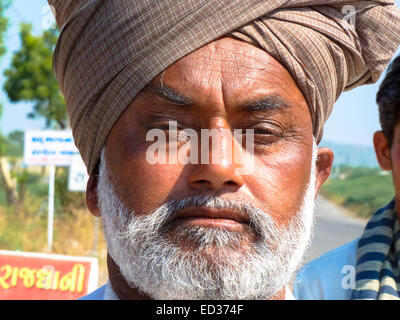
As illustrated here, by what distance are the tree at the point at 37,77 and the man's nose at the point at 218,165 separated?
609 inches

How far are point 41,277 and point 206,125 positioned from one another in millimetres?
3803

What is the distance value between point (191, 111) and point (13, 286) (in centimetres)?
393

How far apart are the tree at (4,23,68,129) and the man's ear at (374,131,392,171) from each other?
1471 centimetres

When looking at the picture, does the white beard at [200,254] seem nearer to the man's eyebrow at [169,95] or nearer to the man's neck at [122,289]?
the man's neck at [122,289]

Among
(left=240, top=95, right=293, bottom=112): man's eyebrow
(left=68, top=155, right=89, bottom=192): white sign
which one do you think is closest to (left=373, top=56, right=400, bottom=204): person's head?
(left=240, top=95, right=293, bottom=112): man's eyebrow

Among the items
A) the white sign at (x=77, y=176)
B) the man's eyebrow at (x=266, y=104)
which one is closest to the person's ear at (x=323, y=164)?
the man's eyebrow at (x=266, y=104)

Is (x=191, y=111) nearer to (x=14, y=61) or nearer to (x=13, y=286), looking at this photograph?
(x=13, y=286)

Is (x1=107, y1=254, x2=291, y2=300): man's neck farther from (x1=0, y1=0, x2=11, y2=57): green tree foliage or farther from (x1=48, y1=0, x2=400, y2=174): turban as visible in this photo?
(x1=0, y1=0, x2=11, y2=57): green tree foliage

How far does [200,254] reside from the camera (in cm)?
171

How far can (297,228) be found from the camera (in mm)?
1966

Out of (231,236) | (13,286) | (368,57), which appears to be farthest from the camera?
(13,286)

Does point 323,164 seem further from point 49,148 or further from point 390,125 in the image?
point 49,148

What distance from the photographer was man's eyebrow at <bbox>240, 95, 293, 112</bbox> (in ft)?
5.91
